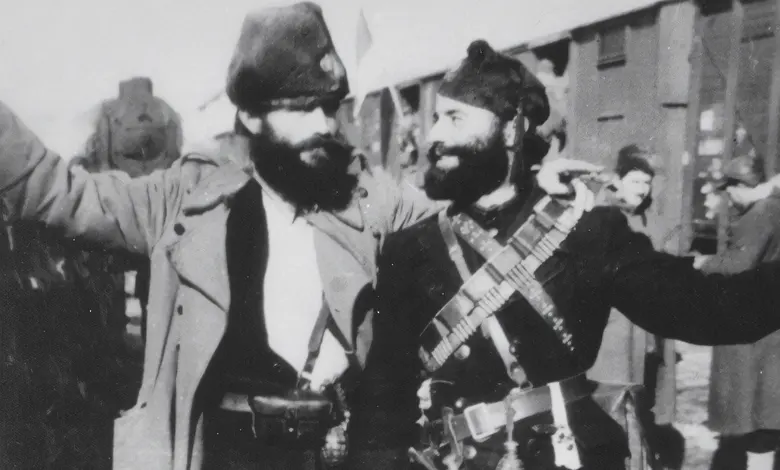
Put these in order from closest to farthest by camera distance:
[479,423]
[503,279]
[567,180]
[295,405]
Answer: [479,423], [503,279], [295,405], [567,180]

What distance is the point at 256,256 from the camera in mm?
2535

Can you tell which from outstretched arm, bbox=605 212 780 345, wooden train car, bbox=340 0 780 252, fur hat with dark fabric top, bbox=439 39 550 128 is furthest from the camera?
wooden train car, bbox=340 0 780 252

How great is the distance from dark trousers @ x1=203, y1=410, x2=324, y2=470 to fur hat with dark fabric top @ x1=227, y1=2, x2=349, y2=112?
1.24 metres

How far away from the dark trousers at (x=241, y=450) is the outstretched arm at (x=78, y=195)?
0.70 metres

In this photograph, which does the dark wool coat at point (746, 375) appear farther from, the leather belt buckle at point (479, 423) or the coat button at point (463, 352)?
the leather belt buckle at point (479, 423)

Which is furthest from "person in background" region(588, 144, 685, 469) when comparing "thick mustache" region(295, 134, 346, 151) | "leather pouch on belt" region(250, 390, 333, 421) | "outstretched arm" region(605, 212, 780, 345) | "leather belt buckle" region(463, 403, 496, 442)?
"leather pouch on belt" region(250, 390, 333, 421)

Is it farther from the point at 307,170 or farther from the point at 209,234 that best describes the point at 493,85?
the point at 209,234

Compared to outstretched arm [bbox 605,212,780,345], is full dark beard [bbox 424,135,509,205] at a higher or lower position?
higher

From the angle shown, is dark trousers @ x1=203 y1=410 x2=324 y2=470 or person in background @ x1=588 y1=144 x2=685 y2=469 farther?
person in background @ x1=588 y1=144 x2=685 y2=469

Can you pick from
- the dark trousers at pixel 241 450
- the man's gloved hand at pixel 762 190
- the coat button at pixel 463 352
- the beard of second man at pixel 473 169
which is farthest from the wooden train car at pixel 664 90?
the dark trousers at pixel 241 450

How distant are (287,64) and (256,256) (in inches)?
30.5

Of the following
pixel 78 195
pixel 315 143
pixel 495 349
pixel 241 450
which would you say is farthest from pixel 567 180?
pixel 78 195

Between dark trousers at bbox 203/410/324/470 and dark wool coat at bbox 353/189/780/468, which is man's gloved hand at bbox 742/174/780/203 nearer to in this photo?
dark wool coat at bbox 353/189/780/468

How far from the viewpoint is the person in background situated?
378cm
